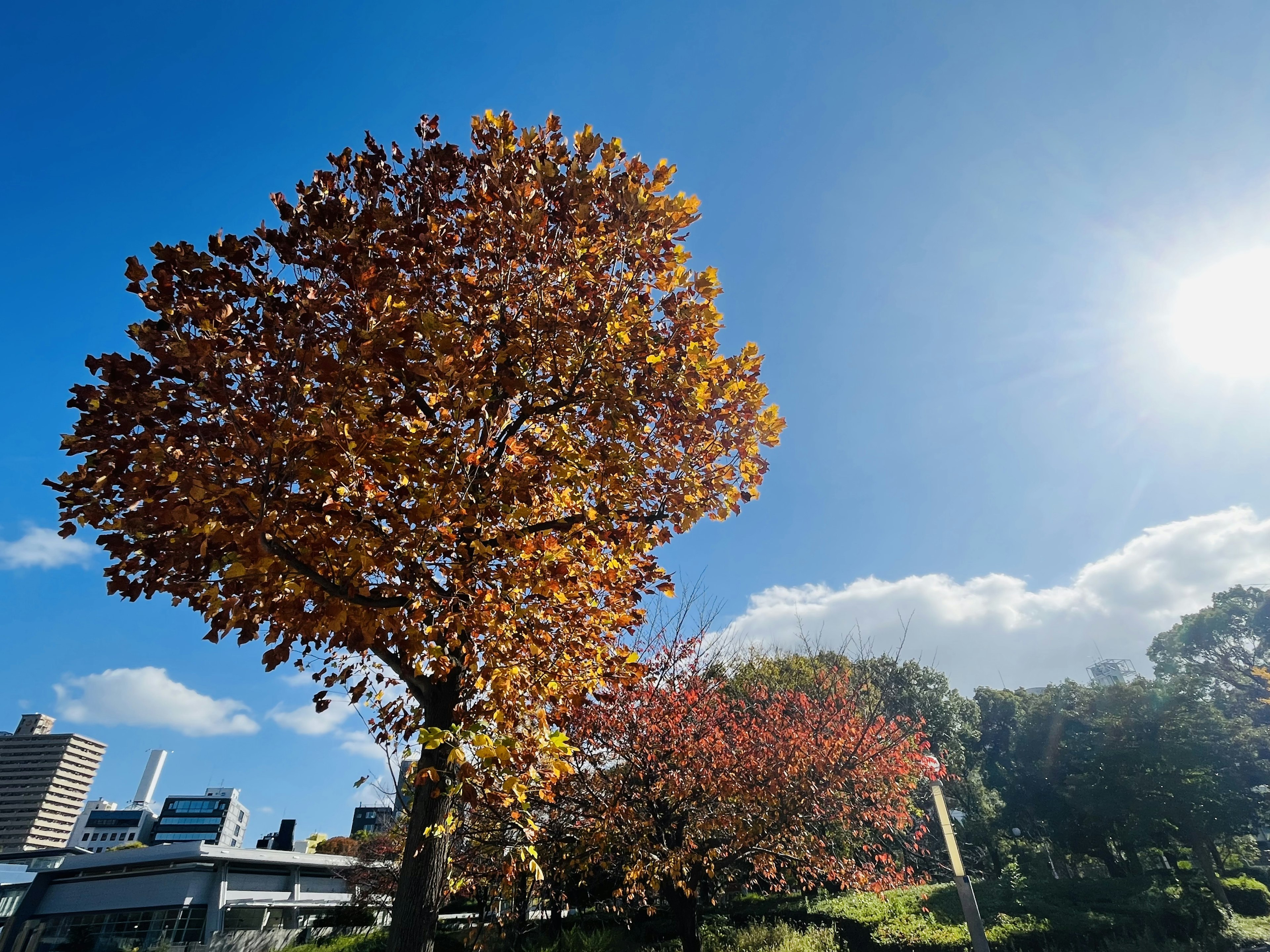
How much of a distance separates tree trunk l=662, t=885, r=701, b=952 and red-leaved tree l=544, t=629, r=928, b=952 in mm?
24

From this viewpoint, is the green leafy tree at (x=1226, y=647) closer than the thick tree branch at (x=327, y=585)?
No

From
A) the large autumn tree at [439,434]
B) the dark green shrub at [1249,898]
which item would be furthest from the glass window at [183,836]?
the large autumn tree at [439,434]

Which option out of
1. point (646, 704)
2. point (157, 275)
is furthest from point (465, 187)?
point (646, 704)

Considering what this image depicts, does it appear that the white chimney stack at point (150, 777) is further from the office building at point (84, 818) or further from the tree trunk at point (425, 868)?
the tree trunk at point (425, 868)

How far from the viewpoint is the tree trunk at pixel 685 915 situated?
36.3 feet

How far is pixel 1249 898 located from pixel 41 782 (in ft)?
878

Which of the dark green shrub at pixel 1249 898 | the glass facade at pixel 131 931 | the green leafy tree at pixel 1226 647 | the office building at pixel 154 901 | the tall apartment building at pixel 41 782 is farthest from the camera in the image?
the tall apartment building at pixel 41 782

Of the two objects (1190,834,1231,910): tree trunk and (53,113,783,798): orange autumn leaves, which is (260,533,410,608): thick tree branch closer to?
(53,113,783,798): orange autumn leaves

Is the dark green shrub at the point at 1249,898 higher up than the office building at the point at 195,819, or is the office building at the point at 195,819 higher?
the office building at the point at 195,819

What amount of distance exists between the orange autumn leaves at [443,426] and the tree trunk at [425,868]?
306 millimetres

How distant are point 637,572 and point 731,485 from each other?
45.4 inches

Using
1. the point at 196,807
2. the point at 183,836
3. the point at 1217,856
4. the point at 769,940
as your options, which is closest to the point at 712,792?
the point at 769,940

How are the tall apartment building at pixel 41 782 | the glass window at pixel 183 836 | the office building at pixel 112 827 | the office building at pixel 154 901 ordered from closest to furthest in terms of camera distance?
the office building at pixel 154 901 → the glass window at pixel 183 836 → the office building at pixel 112 827 → the tall apartment building at pixel 41 782

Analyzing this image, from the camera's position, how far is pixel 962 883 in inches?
339
